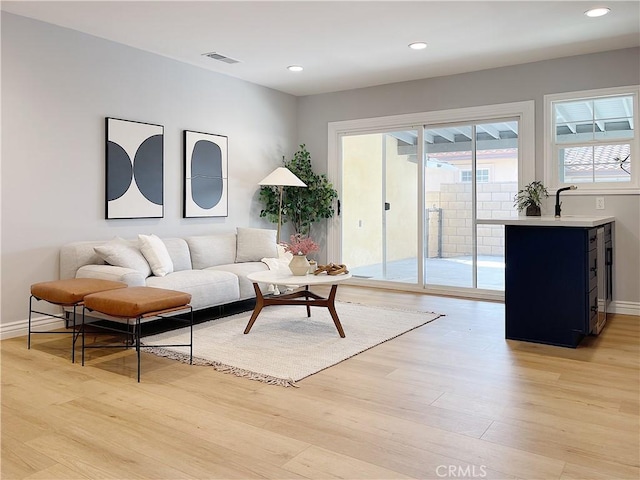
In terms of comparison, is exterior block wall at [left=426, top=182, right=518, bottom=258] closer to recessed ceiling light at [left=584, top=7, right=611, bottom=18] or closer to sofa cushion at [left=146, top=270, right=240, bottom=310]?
recessed ceiling light at [left=584, top=7, right=611, bottom=18]

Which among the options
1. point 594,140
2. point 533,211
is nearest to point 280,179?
point 533,211

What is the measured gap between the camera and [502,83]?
551cm

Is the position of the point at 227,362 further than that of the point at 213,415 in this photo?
Yes

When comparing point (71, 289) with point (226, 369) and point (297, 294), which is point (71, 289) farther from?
point (297, 294)

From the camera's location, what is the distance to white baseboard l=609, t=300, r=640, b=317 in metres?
4.88

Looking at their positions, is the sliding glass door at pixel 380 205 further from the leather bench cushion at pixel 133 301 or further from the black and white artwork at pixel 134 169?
the leather bench cushion at pixel 133 301

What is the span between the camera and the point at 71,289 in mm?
3441

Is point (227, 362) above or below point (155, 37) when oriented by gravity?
below

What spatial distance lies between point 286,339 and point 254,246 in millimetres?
1764

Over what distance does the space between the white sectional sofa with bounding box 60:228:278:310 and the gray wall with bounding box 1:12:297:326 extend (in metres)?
0.26

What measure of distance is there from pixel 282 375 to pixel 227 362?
0.46 m

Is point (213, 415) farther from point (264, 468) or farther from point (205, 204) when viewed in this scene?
point (205, 204)

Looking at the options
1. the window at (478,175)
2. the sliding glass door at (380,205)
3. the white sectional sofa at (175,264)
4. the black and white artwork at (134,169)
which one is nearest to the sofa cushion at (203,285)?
the white sectional sofa at (175,264)

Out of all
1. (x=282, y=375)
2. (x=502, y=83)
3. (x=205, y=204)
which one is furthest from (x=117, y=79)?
(x=502, y=83)
